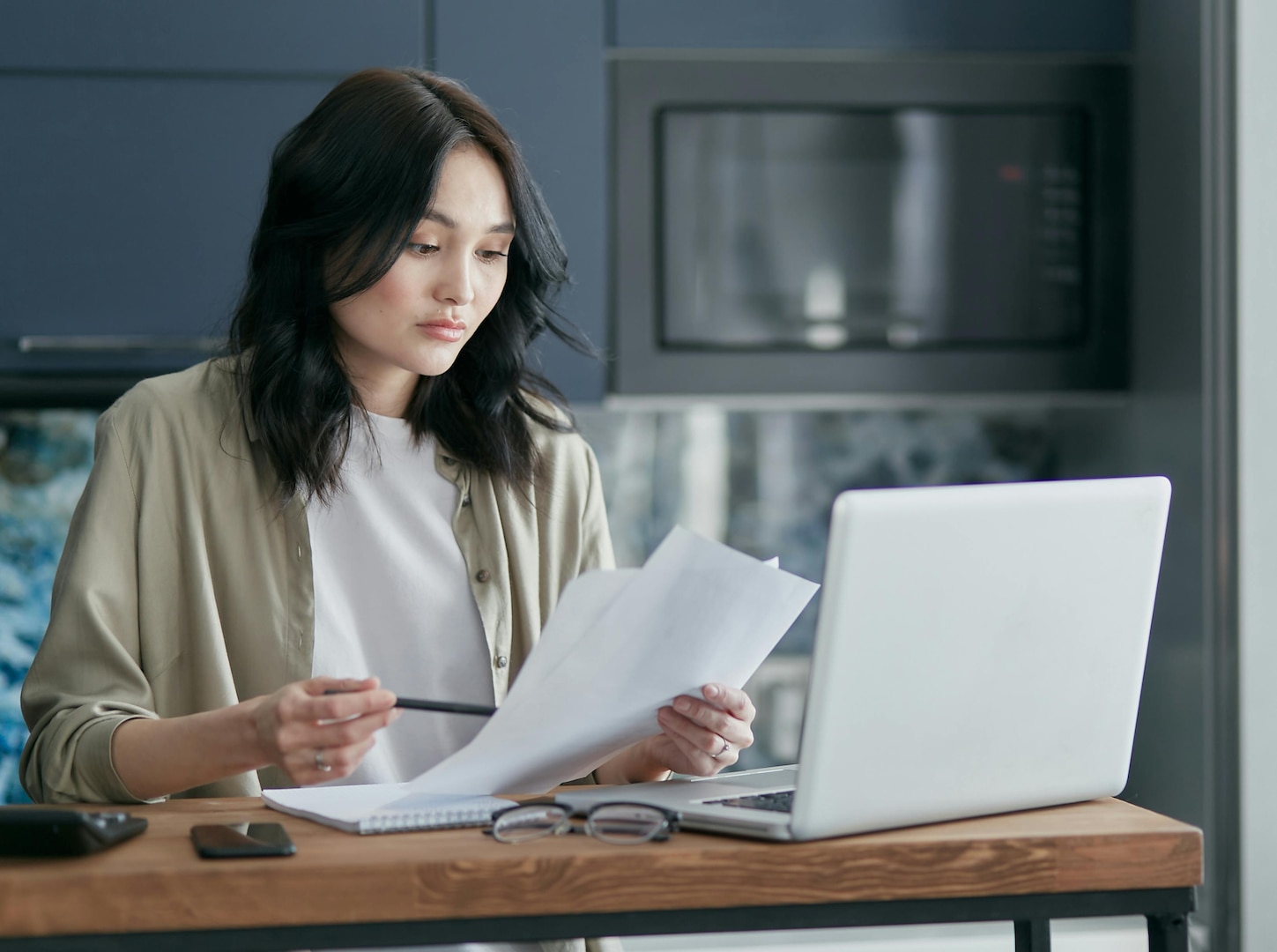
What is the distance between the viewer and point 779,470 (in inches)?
92.5

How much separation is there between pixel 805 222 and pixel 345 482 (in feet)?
3.11

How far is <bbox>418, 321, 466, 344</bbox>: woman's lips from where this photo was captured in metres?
1.22

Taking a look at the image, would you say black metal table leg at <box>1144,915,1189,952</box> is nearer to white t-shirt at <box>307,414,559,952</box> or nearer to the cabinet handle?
white t-shirt at <box>307,414,559,952</box>

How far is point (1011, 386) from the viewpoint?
2004 millimetres

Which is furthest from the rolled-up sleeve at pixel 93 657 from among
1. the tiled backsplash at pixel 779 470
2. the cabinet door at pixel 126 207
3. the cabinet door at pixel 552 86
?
the tiled backsplash at pixel 779 470

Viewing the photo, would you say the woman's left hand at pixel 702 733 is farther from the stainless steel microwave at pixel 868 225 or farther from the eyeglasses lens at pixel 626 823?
the stainless steel microwave at pixel 868 225

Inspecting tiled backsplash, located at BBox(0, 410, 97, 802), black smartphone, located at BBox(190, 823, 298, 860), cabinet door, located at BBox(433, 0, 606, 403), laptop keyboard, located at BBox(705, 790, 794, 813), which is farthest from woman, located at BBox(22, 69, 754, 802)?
tiled backsplash, located at BBox(0, 410, 97, 802)

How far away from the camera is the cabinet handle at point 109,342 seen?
1.78 meters

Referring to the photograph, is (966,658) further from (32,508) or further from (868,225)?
(32,508)

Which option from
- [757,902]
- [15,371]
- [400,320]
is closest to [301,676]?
[400,320]

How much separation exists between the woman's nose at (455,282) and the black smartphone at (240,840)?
1.76 feet

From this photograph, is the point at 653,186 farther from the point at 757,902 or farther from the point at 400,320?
the point at 757,902

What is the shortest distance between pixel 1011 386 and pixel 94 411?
4.50 ft

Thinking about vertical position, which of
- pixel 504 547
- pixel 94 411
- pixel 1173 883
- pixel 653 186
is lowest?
pixel 1173 883
